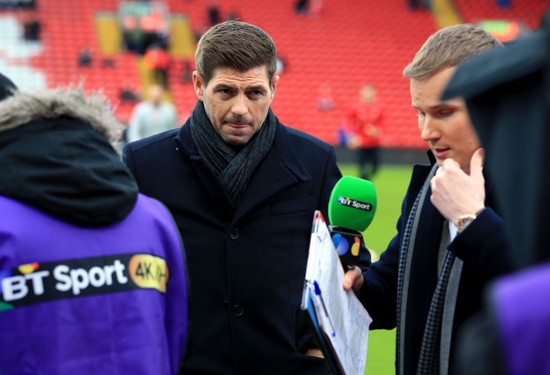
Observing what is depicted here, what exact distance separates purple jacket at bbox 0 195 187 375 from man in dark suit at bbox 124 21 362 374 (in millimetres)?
631

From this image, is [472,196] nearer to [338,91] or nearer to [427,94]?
[427,94]

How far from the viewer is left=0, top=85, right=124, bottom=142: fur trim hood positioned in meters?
1.66

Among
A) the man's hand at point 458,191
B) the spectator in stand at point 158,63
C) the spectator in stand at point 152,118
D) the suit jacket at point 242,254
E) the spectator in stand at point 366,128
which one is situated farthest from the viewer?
the spectator in stand at point 158,63

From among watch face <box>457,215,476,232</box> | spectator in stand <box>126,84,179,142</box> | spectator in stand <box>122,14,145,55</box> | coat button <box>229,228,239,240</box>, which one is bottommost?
spectator in stand <box>126,84,179,142</box>

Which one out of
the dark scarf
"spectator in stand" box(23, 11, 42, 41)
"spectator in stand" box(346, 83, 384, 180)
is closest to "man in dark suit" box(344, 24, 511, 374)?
the dark scarf

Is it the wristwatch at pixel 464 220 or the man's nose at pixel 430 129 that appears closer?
the wristwatch at pixel 464 220

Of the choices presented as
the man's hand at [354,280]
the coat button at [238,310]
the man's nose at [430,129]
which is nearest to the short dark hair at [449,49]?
the man's nose at [430,129]

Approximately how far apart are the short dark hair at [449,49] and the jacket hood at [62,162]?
2.55 ft

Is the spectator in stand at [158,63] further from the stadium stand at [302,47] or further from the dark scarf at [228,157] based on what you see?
the dark scarf at [228,157]

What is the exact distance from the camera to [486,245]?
5.18 feet

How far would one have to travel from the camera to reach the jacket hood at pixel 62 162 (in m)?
1.60

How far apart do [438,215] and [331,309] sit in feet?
1.26

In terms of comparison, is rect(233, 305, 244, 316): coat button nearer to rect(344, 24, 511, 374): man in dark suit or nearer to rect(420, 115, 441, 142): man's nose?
rect(344, 24, 511, 374): man in dark suit

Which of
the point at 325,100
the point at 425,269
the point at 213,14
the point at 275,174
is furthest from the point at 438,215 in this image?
the point at 213,14
